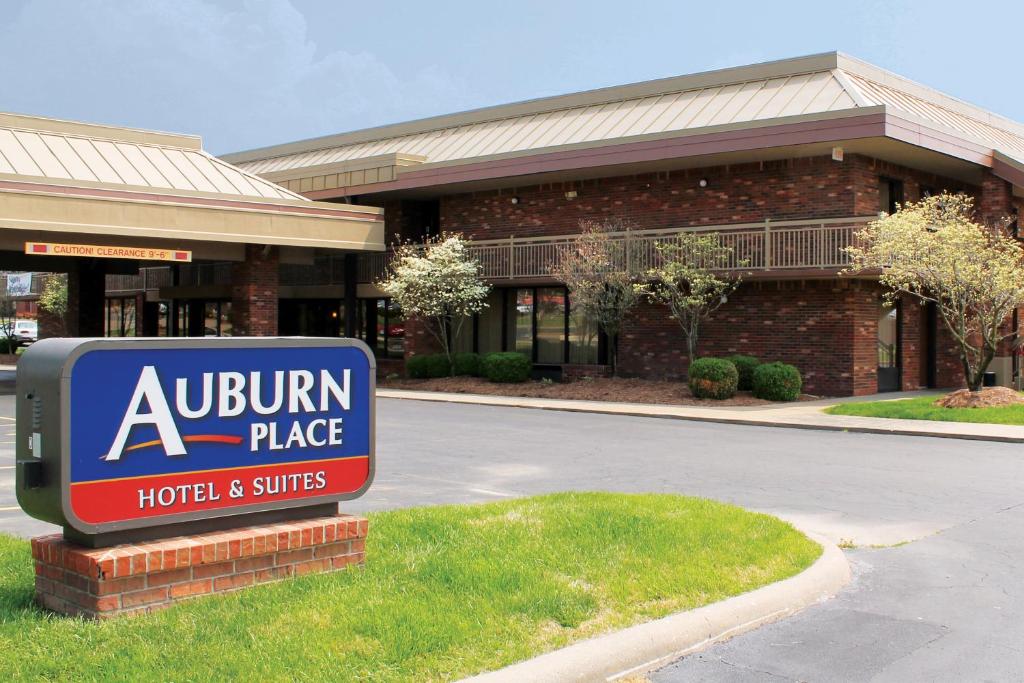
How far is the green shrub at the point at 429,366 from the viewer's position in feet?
105

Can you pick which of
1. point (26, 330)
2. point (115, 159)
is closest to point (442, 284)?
point (115, 159)

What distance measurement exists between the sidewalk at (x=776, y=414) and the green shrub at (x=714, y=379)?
2.70ft

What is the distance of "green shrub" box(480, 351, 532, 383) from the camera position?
96.6ft

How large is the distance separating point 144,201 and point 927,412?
19.9 m

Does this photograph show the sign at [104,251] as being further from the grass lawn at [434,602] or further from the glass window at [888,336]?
the grass lawn at [434,602]

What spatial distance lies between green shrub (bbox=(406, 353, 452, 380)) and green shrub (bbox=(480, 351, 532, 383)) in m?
2.56

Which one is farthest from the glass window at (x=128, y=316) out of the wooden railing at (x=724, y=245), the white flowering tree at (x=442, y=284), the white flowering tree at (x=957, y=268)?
the white flowering tree at (x=957, y=268)

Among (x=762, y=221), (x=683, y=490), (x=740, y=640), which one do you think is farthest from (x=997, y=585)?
(x=762, y=221)

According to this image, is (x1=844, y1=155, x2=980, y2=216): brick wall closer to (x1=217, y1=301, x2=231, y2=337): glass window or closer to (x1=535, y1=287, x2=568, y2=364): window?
(x1=535, y1=287, x2=568, y2=364): window

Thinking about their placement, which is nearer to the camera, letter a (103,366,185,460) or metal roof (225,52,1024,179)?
letter a (103,366,185,460)

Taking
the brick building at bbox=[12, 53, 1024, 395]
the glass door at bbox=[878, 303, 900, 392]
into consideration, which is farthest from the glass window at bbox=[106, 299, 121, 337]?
the glass door at bbox=[878, 303, 900, 392]

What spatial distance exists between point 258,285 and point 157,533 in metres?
26.5

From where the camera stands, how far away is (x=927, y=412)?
814 inches

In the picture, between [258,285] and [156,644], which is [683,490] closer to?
[156,644]
